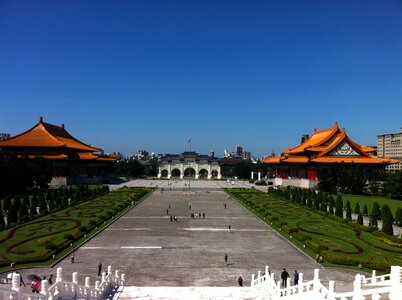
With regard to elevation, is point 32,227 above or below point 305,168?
below

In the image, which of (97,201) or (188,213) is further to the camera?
(97,201)

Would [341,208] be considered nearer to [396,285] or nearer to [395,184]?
[395,184]

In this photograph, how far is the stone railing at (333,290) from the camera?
10836 millimetres

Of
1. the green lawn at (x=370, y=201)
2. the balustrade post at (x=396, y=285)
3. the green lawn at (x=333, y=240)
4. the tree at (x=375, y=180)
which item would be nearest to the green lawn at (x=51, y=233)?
the green lawn at (x=333, y=240)

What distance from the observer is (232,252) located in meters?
28.8

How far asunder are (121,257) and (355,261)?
14.8m

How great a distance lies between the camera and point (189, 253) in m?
28.2

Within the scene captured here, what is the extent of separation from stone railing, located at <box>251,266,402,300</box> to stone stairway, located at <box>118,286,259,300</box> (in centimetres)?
81

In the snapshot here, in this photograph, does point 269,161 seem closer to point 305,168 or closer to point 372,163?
point 305,168

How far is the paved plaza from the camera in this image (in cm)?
2322

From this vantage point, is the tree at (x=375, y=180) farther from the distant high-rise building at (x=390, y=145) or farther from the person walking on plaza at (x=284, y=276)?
the distant high-rise building at (x=390, y=145)

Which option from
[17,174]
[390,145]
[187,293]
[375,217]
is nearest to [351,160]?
[375,217]

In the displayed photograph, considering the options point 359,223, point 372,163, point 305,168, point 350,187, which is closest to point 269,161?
point 305,168

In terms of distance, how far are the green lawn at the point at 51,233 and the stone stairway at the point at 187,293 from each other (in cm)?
933
